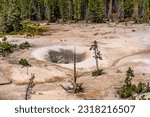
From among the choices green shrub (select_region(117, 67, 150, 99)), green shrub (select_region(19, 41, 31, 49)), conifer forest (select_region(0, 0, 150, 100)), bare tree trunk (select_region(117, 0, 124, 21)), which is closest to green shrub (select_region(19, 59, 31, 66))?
conifer forest (select_region(0, 0, 150, 100))

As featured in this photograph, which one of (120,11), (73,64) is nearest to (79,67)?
(73,64)

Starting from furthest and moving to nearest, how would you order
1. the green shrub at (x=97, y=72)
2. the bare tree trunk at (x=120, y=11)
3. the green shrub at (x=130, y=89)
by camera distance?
1. the bare tree trunk at (x=120, y=11)
2. the green shrub at (x=97, y=72)
3. the green shrub at (x=130, y=89)

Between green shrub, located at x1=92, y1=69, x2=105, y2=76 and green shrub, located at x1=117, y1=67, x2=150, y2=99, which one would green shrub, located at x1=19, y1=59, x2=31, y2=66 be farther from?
green shrub, located at x1=117, y1=67, x2=150, y2=99

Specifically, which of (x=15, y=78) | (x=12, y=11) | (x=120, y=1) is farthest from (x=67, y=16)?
(x=15, y=78)

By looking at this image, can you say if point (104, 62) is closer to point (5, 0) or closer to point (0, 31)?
point (0, 31)

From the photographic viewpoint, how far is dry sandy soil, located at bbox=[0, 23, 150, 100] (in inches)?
879

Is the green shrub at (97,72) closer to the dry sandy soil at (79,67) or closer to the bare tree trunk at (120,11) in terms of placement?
the dry sandy soil at (79,67)

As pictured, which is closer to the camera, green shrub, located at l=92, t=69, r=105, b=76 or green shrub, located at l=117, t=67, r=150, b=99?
green shrub, located at l=117, t=67, r=150, b=99

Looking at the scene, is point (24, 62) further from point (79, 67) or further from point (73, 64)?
point (79, 67)

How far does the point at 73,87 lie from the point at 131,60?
28.1 ft

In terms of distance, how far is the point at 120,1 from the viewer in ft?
227

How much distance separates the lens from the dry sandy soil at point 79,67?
22328 millimetres

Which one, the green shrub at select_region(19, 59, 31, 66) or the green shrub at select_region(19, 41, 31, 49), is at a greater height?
the green shrub at select_region(19, 41, 31, 49)

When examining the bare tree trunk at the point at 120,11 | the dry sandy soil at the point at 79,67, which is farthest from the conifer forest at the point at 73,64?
the bare tree trunk at the point at 120,11
